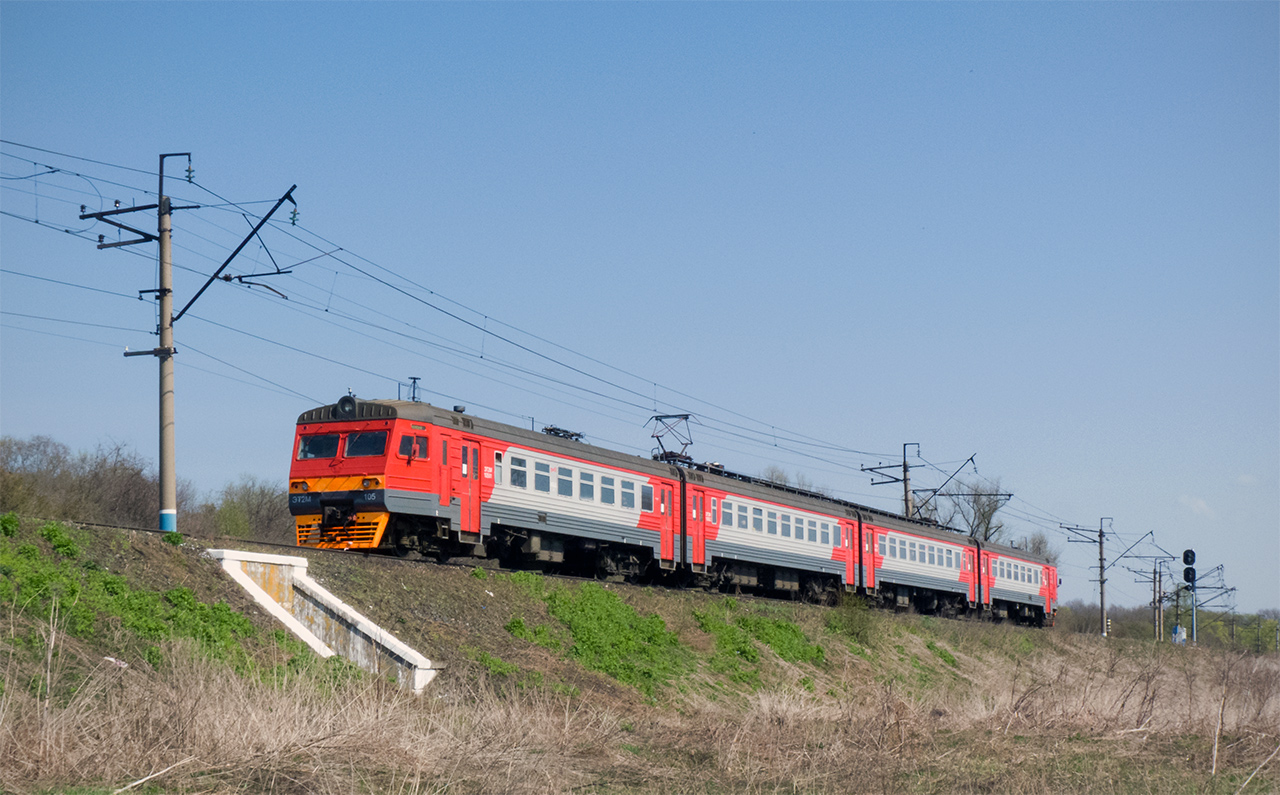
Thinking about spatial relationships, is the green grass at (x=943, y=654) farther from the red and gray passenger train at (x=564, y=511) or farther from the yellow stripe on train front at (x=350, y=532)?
the yellow stripe on train front at (x=350, y=532)

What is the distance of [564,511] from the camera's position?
2531 cm

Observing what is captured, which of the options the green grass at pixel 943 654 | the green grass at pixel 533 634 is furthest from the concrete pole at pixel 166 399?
the green grass at pixel 943 654

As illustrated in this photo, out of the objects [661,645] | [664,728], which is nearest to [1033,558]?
[661,645]

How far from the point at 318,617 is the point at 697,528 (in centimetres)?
1477

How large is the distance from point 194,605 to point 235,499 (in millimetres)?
49160

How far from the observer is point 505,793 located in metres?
10.1

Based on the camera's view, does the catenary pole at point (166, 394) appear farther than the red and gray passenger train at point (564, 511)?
No

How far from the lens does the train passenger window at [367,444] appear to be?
2180cm

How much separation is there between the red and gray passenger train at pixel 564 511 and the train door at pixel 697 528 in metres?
0.05

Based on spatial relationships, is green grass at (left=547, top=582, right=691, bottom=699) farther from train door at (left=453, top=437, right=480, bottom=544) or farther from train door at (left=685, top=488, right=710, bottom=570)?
train door at (left=685, top=488, right=710, bottom=570)

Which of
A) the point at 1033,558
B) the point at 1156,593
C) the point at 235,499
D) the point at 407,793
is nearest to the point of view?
the point at 407,793

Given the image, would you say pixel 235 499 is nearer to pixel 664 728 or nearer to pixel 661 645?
pixel 661 645

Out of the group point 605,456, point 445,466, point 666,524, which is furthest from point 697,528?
point 445,466

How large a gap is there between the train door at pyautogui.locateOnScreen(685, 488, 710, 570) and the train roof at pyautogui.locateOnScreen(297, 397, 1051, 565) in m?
0.47
